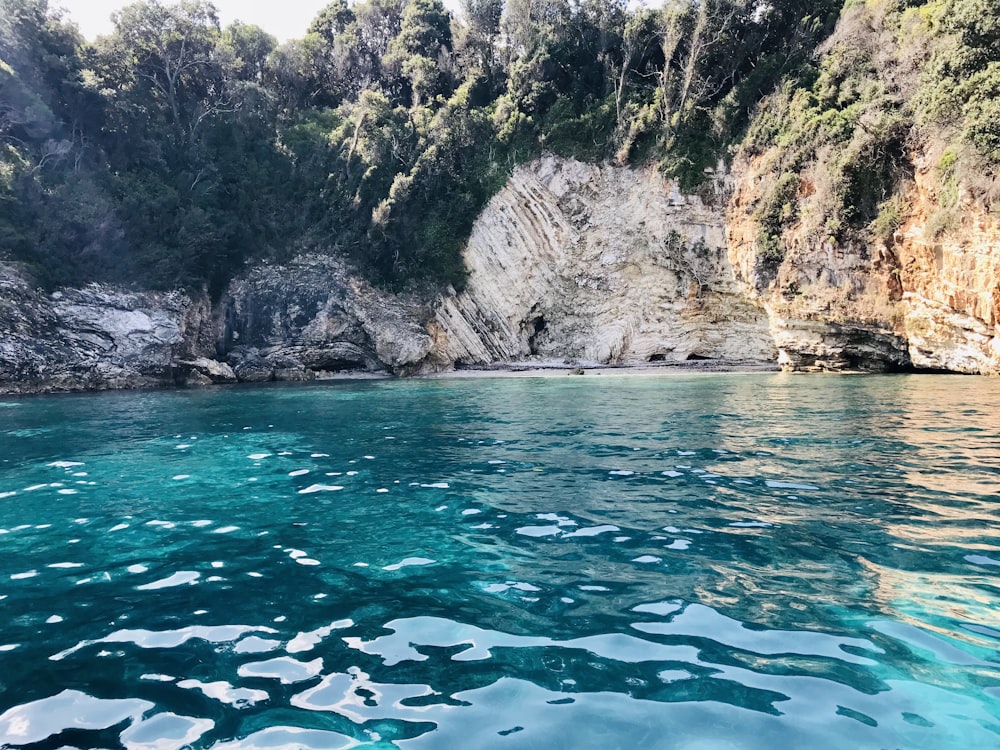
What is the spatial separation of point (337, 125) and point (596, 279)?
775 inches

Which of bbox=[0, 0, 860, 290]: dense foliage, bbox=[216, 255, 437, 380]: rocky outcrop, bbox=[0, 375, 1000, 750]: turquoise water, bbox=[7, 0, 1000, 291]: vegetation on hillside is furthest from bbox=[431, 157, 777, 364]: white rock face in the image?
bbox=[0, 375, 1000, 750]: turquoise water

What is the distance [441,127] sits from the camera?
115 feet

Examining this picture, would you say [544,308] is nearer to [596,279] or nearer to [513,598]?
[596,279]

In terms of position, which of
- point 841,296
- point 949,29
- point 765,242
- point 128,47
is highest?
point 128,47

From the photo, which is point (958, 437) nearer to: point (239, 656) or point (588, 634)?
point (588, 634)

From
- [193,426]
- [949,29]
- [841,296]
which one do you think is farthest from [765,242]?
[193,426]

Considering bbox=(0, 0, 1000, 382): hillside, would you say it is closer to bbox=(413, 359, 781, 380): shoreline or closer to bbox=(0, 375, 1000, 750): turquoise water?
bbox=(413, 359, 781, 380): shoreline

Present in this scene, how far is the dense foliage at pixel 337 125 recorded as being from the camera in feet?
94.4

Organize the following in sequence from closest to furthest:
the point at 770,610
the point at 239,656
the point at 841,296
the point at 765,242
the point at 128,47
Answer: the point at 239,656 → the point at 770,610 → the point at 841,296 → the point at 765,242 → the point at 128,47

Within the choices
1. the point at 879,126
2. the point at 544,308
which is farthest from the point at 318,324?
the point at 879,126

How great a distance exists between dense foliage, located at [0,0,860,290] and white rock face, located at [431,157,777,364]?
1.37 meters

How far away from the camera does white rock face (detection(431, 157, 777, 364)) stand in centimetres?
3141

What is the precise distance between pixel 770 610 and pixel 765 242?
27236mm

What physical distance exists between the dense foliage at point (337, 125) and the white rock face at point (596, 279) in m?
1.37
